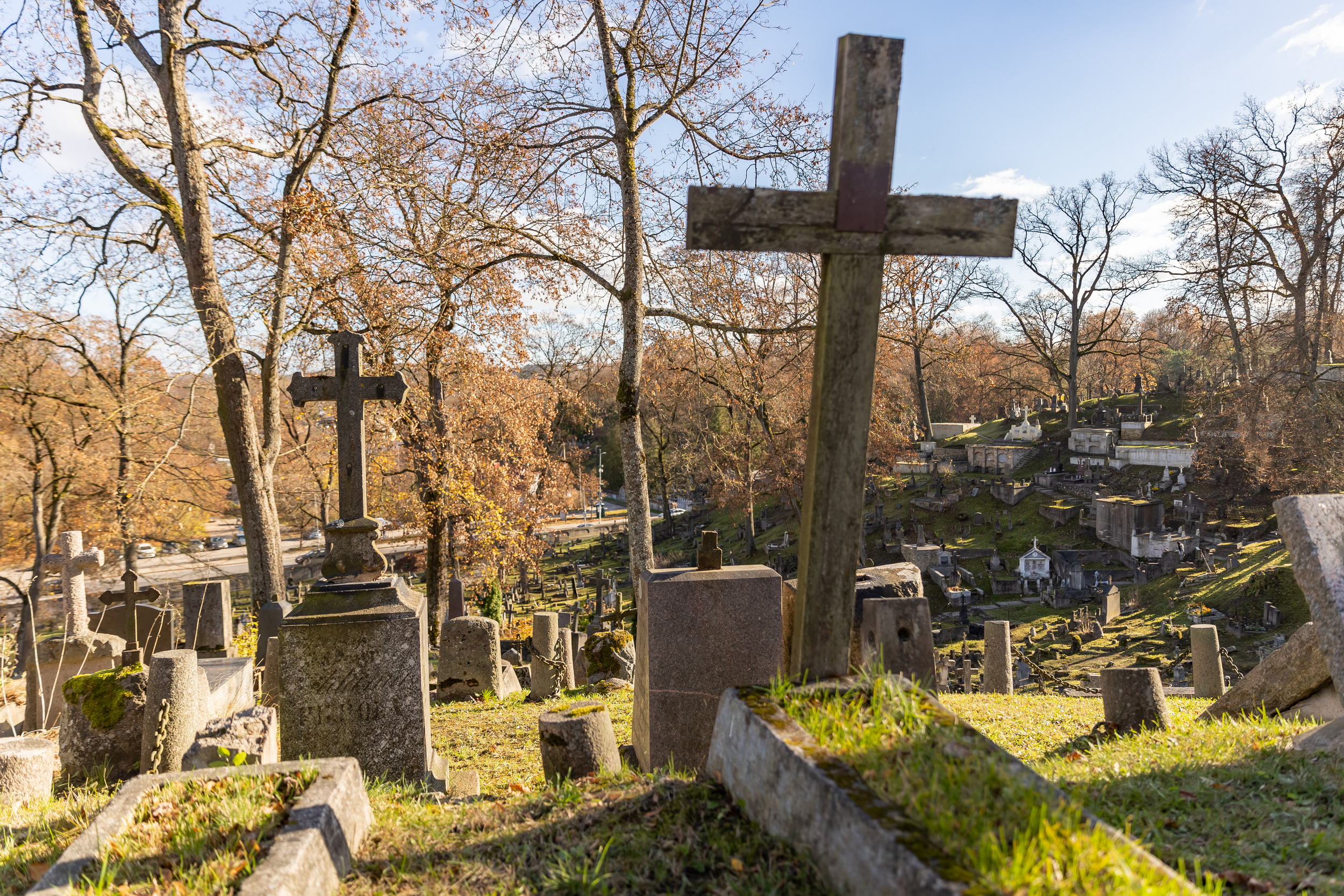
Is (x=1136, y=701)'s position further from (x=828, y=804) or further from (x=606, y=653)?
(x=606, y=653)

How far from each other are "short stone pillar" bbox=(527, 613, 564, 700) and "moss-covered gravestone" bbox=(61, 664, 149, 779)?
16.0 feet

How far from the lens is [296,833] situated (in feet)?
8.42

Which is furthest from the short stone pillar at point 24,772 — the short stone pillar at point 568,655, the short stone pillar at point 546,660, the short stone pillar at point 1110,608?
the short stone pillar at point 1110,608

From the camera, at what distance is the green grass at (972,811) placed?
1.90 m

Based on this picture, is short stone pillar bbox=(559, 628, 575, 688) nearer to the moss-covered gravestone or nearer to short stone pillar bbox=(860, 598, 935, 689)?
the moss-covered gravestone

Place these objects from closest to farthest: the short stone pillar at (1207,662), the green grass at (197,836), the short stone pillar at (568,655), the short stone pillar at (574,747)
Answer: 1. the green grass at (197,836)
2. the short stone pillar at (574,747)
3. the short stone pillar at (1207,662)
4. the short stone pillar at (568,655)

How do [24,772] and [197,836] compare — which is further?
[24,772]

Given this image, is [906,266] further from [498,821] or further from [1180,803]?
[498,821]

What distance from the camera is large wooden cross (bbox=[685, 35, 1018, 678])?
11.0 ft

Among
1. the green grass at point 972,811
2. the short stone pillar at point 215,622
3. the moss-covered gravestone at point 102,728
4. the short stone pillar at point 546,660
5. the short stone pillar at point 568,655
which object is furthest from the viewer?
the short stone pillar at point 568,655

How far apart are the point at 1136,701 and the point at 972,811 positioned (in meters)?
4.51

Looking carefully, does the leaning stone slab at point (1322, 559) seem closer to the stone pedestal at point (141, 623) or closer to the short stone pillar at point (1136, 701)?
the short stone pillar at point (1136, 701)

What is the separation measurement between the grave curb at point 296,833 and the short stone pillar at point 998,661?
9.85m

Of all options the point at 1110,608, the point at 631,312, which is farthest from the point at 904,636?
the point at 1110,608
